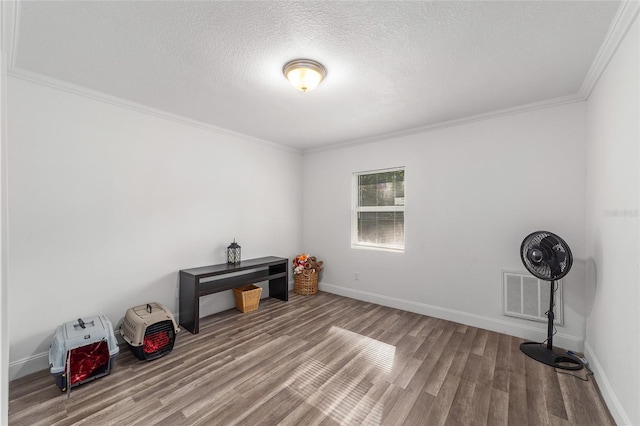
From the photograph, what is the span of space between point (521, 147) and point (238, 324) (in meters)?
3.81

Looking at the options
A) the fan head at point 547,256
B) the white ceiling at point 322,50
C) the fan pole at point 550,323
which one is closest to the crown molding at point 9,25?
the white ceiling at point 322,50

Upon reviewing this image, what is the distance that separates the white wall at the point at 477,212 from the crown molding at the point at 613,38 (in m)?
0.55

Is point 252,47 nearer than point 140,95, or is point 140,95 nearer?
point 252,47

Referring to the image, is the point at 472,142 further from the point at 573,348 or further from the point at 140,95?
the point at 140,95

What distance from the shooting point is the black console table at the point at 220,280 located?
9.78 feet

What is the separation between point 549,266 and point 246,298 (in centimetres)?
336

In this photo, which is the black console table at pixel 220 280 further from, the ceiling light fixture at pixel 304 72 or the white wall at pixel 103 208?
the ceiling light fixture at pixel 304 72

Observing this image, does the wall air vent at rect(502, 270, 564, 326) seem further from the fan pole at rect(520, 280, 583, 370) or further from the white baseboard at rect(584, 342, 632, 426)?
the white baseboard at rect(584, 342, 632, 426)

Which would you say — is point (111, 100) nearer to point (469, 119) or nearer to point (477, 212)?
point (469, 119)

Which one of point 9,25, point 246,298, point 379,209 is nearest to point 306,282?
point 246,298

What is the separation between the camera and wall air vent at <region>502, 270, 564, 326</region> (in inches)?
106

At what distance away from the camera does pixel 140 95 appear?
2648mm

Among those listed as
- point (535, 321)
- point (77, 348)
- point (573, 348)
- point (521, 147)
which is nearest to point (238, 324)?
point (77, 348)

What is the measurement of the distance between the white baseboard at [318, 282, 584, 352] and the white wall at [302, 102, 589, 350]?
1cm
